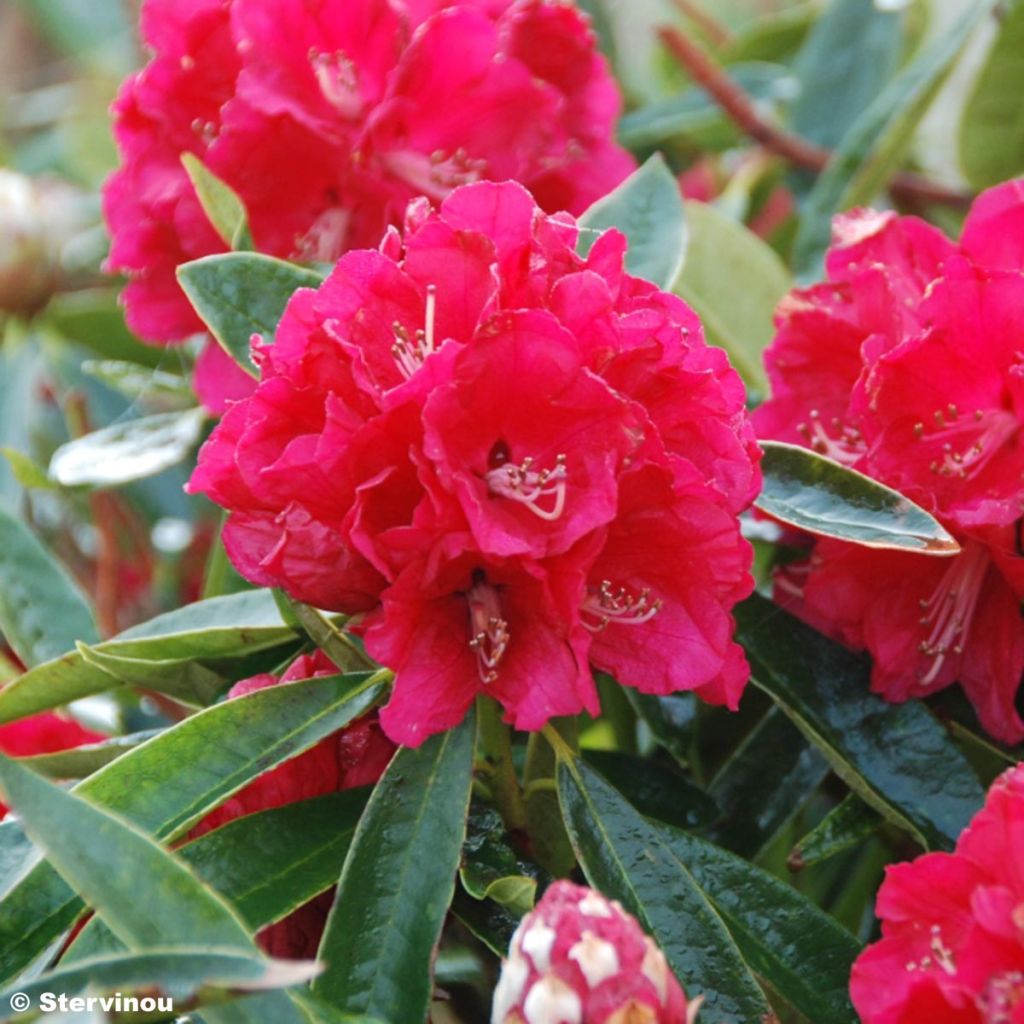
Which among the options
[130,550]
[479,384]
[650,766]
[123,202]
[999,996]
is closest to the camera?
[999,996]

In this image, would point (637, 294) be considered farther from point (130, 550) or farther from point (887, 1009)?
point (130, 550)

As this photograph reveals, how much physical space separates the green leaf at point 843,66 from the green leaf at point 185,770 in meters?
0.94

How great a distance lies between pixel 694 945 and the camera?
671mm

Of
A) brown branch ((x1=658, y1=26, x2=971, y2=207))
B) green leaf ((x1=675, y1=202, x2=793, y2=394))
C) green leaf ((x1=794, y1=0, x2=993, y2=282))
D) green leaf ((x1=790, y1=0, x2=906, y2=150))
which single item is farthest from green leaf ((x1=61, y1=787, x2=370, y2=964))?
green leaf ((x1=790, y1=0, x2=906, y2=150))

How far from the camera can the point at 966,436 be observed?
762 mm

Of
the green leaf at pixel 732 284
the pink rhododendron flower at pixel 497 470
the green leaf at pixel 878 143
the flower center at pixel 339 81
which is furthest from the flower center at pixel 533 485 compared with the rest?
the green leaf at pixel 878 143

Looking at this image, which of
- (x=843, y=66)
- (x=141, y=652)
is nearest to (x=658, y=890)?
(x=141, y=652)

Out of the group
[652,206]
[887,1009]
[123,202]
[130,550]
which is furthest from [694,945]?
[130,550]

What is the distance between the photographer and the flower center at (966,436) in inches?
29.3

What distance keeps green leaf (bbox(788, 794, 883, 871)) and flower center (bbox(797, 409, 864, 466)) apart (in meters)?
0.18

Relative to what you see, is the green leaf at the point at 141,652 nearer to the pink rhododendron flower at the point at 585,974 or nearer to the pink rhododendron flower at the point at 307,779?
the pink rhododendron flower at the point at 307,779

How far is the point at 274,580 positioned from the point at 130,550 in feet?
2.93

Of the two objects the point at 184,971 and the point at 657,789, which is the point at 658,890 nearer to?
the point at 657,789

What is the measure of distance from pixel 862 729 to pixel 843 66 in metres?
0.86
